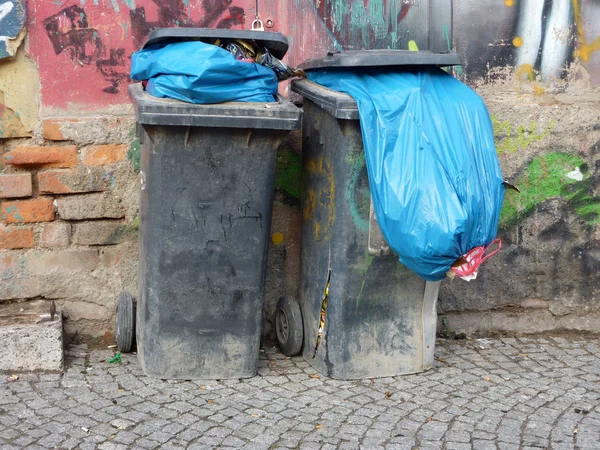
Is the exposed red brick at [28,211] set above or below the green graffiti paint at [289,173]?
below

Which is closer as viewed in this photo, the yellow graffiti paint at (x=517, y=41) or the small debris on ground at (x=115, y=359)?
the small debris on ground at (x=115, y=359)

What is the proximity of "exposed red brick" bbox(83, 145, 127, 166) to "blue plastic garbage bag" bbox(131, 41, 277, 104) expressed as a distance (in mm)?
719

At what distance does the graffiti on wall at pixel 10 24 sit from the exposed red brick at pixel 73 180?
2.22 feet

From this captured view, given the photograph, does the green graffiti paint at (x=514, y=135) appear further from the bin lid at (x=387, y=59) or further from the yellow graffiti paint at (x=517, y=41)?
the bin lid at (x=387, y=59)

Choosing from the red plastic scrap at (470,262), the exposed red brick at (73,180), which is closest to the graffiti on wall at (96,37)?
the exposed red brick at (73,180)

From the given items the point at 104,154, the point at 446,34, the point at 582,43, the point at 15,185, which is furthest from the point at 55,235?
the point at 582,43

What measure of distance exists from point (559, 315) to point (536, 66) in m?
1.52

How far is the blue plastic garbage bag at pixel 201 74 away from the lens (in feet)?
13.4

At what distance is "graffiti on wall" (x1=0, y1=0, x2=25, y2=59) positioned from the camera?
4.71 m

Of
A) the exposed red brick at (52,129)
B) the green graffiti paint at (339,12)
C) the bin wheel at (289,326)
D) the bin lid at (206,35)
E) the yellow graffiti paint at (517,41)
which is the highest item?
the green graffiti paint at (339,12)

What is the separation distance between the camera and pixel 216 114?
4113 millimetres

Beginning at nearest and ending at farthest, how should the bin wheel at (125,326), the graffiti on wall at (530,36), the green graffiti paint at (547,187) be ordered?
the bin wheel at (125,326), the graffiti on wall at (530,36), the green graffiti paint at (547,187)

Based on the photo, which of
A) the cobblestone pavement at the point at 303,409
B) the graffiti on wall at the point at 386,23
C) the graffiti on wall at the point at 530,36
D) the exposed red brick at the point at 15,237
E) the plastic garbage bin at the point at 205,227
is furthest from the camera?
the graffiti on wall at the point at 530,36

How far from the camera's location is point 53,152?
193 inches
